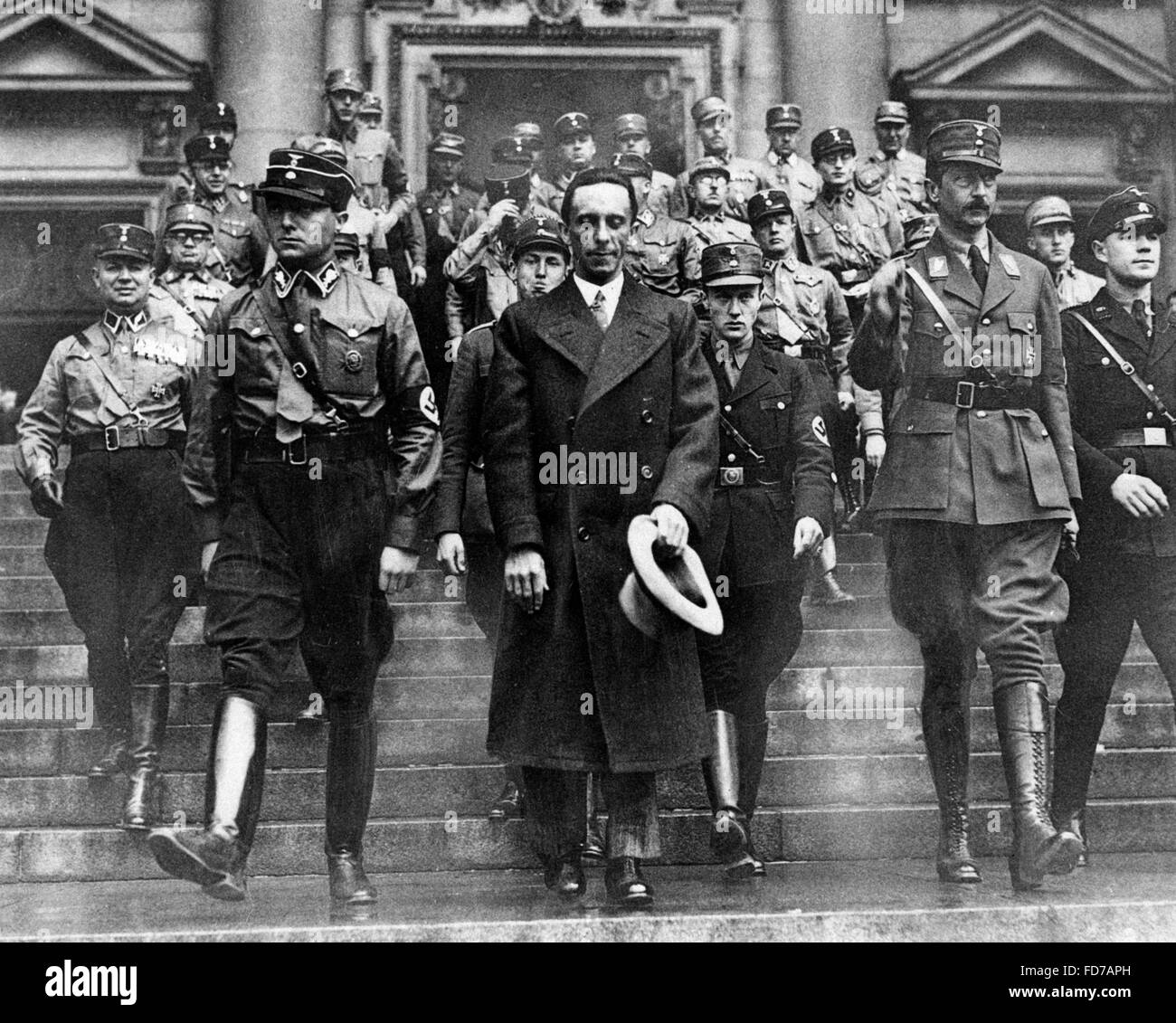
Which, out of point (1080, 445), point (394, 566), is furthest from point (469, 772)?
point (1080, 445)

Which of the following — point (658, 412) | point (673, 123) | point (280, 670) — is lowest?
point (280, 670)

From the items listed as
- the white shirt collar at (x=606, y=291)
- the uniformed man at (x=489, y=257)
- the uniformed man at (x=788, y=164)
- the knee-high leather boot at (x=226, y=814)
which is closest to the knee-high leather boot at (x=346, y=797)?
the knee-high leather boot at (x=226, y=814)

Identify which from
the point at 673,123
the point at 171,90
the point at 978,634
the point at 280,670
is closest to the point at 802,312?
the point at 978,634

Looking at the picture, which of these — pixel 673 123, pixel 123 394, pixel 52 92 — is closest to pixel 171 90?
pixel 52 92

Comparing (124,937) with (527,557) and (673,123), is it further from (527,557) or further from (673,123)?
(673,123)

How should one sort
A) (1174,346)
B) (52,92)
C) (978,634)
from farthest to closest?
(52,92)
(1174,346)
(978,634)

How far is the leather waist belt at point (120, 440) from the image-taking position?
677cm

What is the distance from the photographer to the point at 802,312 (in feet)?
26.0

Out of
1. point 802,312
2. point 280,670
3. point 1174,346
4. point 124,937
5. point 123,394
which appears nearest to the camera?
point 124,937

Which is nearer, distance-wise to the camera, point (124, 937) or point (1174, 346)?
point (124, 937)

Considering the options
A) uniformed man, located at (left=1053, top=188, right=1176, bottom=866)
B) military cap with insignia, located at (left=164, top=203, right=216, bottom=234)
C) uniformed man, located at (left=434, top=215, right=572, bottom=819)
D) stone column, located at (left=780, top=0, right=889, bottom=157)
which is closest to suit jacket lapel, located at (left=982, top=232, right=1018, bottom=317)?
uniformed man, located at (left=1053, top=188, right=1176, bottom=866)

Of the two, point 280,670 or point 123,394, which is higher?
point 123,394

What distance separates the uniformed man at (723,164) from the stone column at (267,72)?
3.85 metres

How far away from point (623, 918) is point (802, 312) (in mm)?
3964
